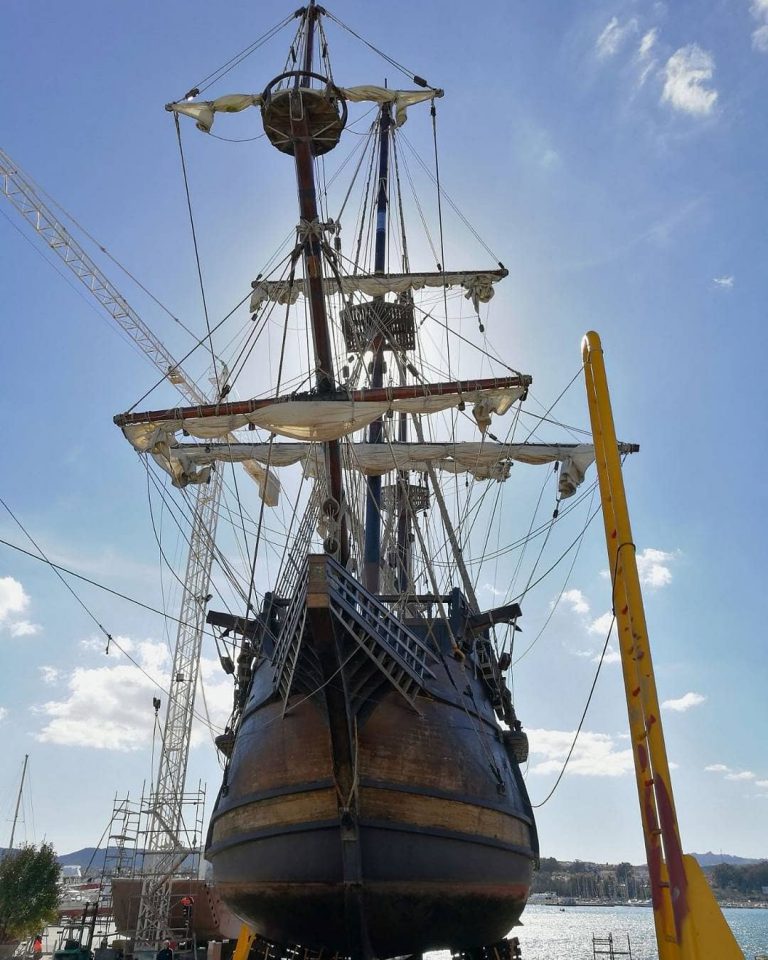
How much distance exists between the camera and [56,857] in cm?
2955

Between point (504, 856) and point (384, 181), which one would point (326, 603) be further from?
point (384, 181)

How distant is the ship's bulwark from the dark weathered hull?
18 millimetres

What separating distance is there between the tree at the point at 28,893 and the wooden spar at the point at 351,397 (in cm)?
2126

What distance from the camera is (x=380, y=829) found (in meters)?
10.2

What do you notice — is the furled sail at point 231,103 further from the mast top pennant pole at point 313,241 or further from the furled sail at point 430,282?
the furled sail at point 430,282

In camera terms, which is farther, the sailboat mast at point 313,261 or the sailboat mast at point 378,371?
the sailboat mast at point 378,371

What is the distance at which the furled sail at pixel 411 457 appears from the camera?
19.7 meters

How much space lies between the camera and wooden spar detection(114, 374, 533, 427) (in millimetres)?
14237

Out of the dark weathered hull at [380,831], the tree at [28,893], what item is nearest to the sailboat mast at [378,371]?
the dark weathered hull at [380,831]

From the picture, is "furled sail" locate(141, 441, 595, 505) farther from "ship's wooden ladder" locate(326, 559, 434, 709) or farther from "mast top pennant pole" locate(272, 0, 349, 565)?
"ship's wooden ladder" locate(326, 559, 434, 709)

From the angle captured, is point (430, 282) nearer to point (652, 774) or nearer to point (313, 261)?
point (313, 261)

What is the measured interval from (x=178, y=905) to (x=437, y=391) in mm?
22957

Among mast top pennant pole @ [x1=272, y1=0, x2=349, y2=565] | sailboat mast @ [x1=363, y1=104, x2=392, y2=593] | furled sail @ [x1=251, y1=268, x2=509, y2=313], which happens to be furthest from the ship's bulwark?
furled sail @ [x1=251, y1=268, x2=509, y2=313]

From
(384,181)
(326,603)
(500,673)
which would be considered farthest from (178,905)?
(384,181)
